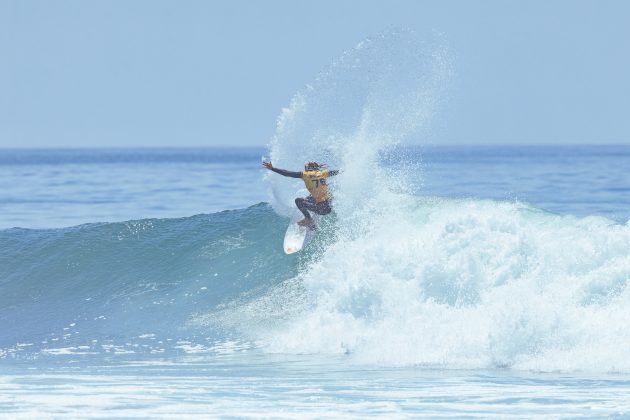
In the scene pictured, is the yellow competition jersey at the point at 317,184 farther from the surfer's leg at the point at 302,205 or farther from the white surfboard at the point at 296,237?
the white surfboard at the point at 296,237

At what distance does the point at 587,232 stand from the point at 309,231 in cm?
515

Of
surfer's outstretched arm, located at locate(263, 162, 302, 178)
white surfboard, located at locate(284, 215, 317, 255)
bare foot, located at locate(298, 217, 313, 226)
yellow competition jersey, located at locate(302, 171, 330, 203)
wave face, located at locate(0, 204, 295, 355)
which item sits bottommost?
wave face, located at locate(0, 204, 295, 355)

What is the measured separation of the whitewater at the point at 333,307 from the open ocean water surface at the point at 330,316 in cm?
3

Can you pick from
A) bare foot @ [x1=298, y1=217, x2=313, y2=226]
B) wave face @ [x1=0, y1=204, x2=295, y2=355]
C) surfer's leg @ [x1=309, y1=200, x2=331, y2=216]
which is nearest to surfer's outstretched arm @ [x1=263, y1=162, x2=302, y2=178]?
surfer's leg @ [x1=309, y1=200, x2=331, y2=216]

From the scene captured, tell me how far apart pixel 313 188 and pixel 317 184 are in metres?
0.10

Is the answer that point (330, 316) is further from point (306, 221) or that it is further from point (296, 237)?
point (296, 237)

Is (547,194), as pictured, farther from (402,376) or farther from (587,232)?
(402,376)

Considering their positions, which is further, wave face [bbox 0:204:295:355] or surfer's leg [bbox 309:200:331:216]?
surfer's leg [bbox 309:200:331:216]

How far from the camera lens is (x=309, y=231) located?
58.4ft

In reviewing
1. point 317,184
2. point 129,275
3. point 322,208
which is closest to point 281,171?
point 317,184

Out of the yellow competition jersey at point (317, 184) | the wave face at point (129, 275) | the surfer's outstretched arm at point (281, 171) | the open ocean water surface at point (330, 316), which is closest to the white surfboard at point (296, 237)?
the open ocean water surface at point (330, 316)

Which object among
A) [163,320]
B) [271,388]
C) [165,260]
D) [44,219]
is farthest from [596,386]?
[44,219]

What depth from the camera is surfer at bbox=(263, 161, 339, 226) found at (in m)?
16.8

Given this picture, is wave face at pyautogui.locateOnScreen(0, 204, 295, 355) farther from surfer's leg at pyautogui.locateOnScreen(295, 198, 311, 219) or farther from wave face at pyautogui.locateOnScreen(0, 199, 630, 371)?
surfer's leg at pyautogui.locateOnScreen(295, 198, 311, 219)
